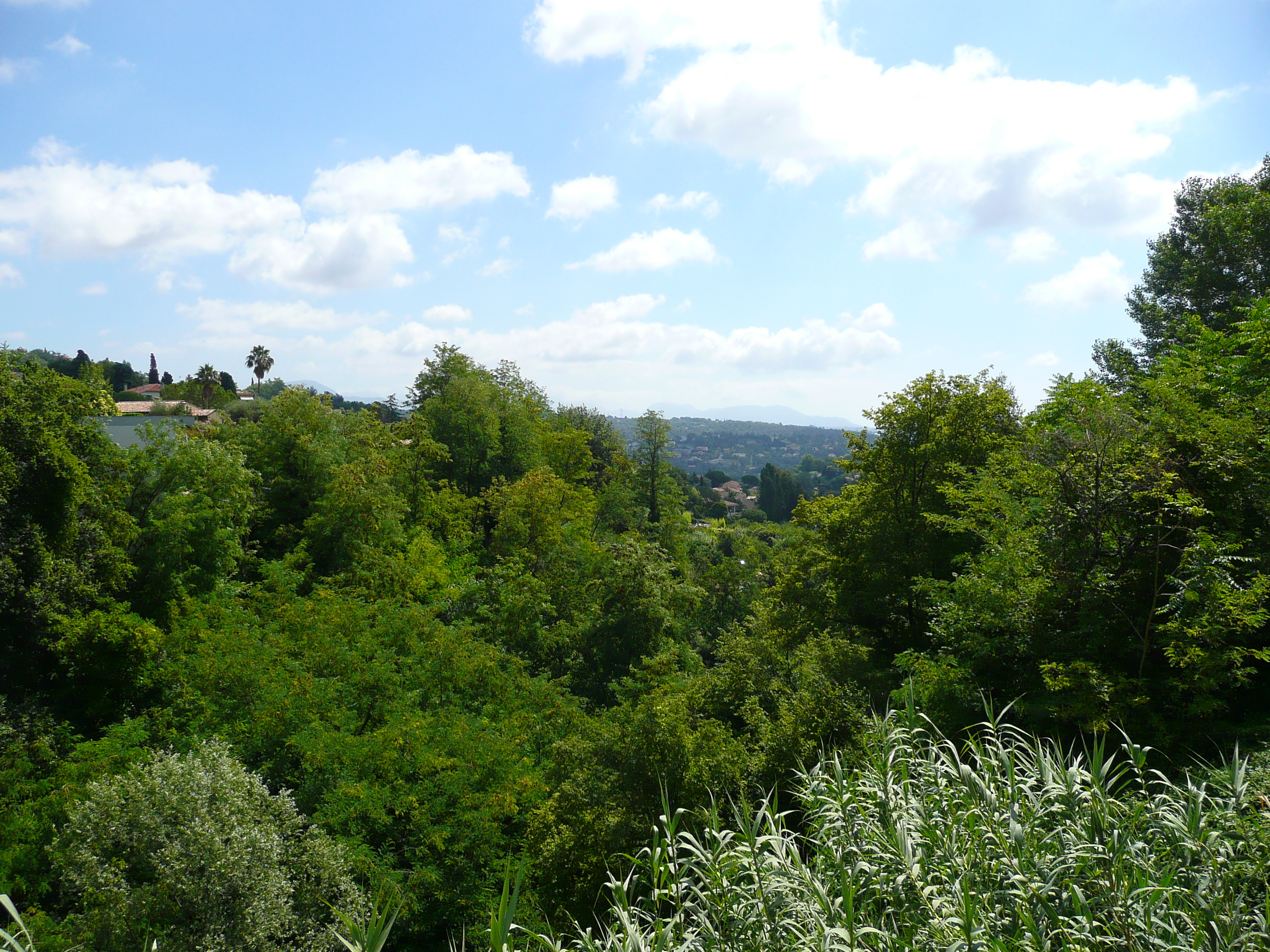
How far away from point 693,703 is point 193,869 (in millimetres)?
10969

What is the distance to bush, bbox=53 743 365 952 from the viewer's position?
33.6 feet

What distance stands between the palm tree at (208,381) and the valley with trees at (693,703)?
6217 centimetres

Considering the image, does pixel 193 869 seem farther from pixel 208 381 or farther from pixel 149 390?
pixel 149 390

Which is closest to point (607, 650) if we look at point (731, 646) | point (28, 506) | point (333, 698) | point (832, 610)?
point (731, 646)

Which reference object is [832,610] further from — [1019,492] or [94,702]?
[94,702]

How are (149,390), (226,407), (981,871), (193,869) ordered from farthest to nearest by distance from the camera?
(149,390) < (226,407) < (193,869) < (981,871)

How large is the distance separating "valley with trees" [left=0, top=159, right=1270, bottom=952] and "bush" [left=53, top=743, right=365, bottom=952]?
64mm

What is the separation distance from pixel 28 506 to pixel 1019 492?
2573 cm

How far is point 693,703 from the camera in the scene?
17.3 metres

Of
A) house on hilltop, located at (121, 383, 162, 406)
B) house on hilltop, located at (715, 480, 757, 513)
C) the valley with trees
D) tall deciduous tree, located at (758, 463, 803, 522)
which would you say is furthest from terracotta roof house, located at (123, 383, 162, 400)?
tall deciduous tree, located at (758, 463, 803, 522)

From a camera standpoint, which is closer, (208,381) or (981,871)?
(981,871)

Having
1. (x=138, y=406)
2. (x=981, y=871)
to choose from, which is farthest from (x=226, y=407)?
(x=981, y=871)

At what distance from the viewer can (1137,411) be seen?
48.2ft

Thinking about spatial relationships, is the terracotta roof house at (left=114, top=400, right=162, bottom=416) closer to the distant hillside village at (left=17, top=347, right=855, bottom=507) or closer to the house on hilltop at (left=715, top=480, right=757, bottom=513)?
the distant hillside village at (left=17, top=347, right=855, bottom=507)
